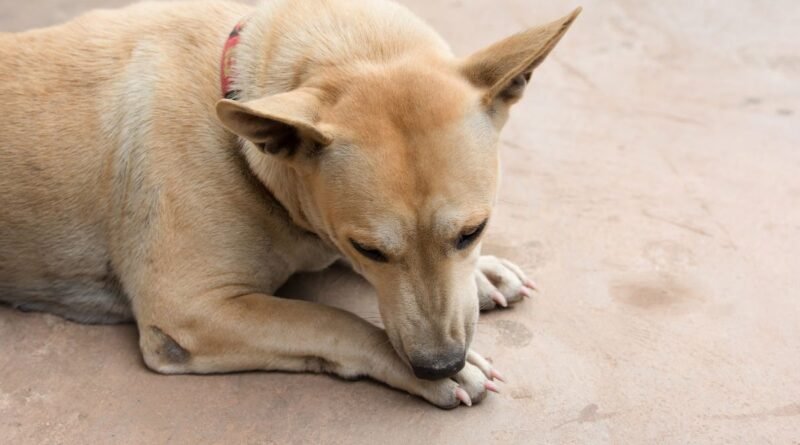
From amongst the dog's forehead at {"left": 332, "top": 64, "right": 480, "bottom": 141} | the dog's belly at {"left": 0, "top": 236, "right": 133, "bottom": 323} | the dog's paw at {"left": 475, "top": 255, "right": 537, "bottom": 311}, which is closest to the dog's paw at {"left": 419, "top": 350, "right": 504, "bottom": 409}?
the dog's paw at {"left": 475, "top": 255, "right": 537, "bottom": 311}

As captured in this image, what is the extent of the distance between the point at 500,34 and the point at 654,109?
1396 millimetres

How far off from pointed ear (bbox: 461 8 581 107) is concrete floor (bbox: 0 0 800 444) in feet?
3.52

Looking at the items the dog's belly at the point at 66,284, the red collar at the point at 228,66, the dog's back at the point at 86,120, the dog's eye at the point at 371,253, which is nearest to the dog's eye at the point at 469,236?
the dog's eye at the point at 371,253

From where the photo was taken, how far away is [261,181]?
3.18m

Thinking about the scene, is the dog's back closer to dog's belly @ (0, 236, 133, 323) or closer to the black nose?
dog's belly @ (0, 236, 133, 323)

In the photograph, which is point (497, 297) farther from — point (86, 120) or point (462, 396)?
point (86, 120)

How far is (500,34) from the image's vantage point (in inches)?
244

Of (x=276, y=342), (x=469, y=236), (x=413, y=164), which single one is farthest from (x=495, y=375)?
(x=413, y=164)

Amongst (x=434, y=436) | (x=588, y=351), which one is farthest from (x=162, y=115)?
(x=588, y=351)

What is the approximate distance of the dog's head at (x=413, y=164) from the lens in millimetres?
2691

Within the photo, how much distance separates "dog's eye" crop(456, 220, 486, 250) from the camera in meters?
2.81

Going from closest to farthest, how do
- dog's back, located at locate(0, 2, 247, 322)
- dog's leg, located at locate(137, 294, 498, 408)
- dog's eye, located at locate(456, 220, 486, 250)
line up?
dog's eye, located at locate(456, 220, 486, 250)
dog's leg, located at locate(137, 294, 498, 408)
dog's back, located at locate(0, 2, 247, 322)

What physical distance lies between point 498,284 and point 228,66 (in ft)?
4.68

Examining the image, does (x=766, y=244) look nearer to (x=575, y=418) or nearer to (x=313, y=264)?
(x=575, y=418)
